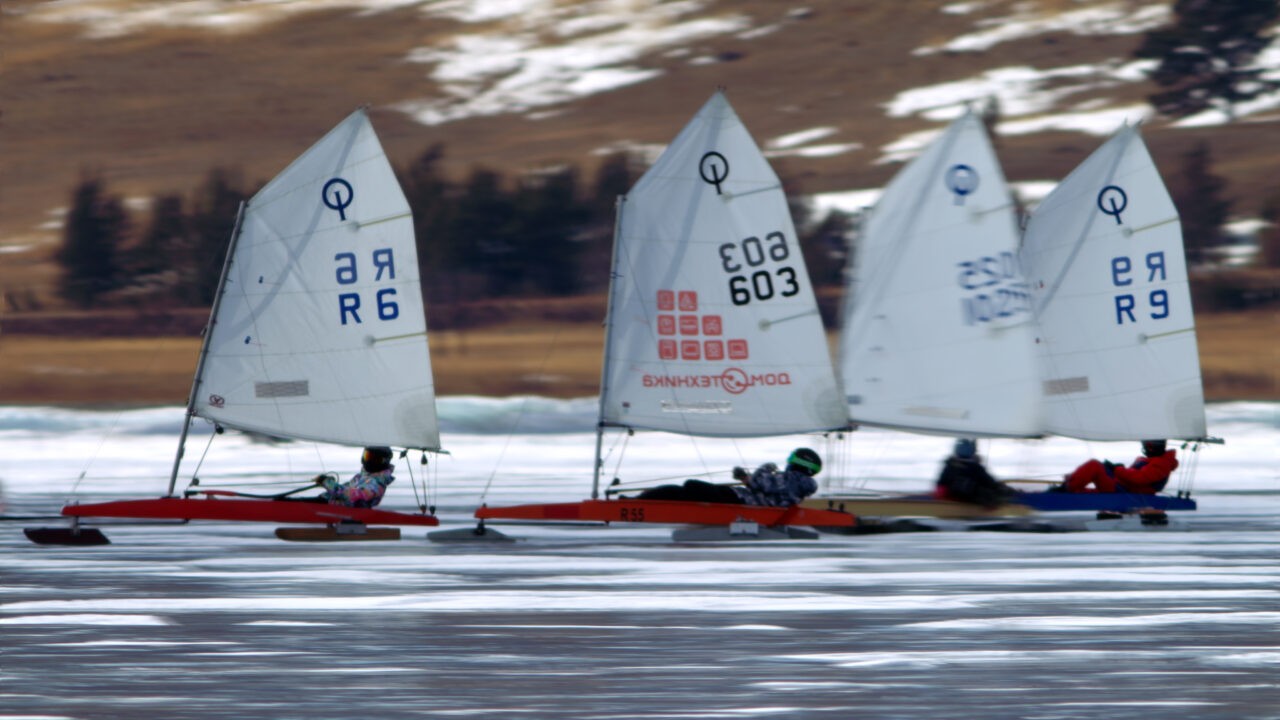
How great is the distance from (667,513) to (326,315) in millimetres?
6310

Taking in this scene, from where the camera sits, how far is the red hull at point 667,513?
30609mm

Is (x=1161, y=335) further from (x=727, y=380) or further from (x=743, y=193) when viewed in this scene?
(x=727, y=380)

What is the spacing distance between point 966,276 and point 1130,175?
569 cm

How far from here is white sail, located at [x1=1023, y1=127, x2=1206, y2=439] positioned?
41.2 metres

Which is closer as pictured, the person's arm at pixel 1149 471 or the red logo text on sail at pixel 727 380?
the red logo text on sail at pixel 727 380

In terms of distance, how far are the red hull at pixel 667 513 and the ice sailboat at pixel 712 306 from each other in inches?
91.1

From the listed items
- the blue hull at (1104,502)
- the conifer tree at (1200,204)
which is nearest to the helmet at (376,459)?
the blue hull at (1104,502)

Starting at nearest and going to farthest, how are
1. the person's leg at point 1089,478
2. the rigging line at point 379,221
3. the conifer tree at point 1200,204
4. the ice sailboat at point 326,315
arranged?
the ice sailboat at point 326,315
the rigging line at point 379,221
the person's leg at point 1089,478
the conifer tree at point 1200,204

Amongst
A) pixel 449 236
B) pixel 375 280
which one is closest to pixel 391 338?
pixel 375 280

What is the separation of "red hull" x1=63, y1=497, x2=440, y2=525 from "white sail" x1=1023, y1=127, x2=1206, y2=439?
49.9 ft

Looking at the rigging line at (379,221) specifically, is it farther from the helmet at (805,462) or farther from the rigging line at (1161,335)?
the rigging line at (1161,335)

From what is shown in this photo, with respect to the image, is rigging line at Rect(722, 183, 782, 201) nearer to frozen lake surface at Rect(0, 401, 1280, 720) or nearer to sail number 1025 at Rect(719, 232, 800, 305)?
sail number 1025 at Rect(719, 232, 800, 305)

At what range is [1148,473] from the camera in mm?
36062

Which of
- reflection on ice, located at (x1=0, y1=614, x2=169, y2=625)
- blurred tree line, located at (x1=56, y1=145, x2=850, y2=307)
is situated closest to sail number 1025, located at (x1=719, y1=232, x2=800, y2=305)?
reflection on ice, located at (x1=0, y1=614, x2=169, y2=625)
